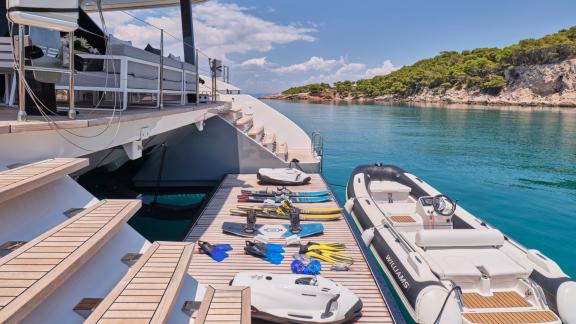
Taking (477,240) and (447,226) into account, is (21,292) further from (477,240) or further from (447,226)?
(447,226)

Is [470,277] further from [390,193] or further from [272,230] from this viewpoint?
[390,193]

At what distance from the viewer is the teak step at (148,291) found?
1.95 meters

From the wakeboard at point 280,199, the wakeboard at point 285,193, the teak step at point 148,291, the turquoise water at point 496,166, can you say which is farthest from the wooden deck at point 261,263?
the turquoise water at point 496,166

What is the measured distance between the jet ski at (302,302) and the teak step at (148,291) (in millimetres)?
1373

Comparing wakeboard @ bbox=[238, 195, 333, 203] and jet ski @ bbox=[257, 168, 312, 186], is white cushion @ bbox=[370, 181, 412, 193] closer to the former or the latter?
wakeboard @ bbox=[238, 195, 333, 203]

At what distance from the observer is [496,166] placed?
16141 mm

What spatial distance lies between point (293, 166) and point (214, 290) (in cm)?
771

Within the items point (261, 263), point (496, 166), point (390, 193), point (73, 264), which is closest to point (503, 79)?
point (496, 166)

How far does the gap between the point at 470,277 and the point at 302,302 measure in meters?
2.26

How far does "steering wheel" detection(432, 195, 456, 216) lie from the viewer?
6.63 m

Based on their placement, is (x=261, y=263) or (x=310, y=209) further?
(x=310, y=209)

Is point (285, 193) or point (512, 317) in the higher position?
point (285, 193)

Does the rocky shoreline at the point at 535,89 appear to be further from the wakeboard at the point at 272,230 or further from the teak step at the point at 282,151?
the wakeboard at the point at 272,230

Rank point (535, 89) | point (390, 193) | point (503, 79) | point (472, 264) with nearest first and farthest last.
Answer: point (472, 264), point (390, 193), point (535, 89), point (503, 79)
